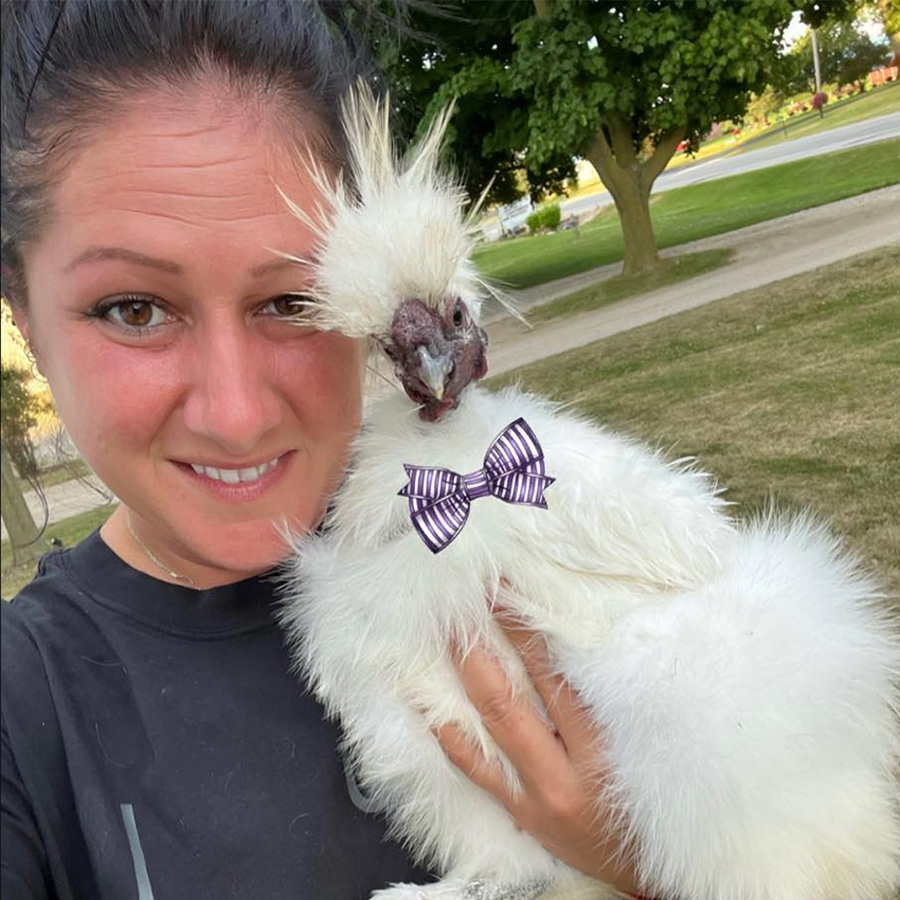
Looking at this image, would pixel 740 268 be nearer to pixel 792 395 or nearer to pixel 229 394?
pixel 792 395

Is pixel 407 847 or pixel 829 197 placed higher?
pixel 829 197

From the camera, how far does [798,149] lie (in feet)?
5.00

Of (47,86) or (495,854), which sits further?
(495,854)

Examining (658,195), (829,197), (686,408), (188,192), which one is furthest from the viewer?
(658,195)

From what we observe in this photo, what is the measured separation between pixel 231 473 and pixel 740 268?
4.30 feet

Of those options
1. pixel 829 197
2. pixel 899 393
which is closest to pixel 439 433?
pixel 899 393

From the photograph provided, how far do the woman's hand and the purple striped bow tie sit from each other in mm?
157

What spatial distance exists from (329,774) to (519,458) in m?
0.49

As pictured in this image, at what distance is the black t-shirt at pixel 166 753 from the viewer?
0.91 m

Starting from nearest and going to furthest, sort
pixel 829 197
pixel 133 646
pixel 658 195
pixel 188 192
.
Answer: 1. pixel 188 192
2. pixel 133 646
3. pixel 829 197
4. pixel 658 195

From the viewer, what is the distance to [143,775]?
979 mm

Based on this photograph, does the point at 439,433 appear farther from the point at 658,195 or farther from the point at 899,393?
the point at 658,195

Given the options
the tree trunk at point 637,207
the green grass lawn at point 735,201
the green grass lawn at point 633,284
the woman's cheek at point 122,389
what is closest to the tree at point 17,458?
the woman's cheek at point 122,389

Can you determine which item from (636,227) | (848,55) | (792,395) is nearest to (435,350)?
(792,395)
